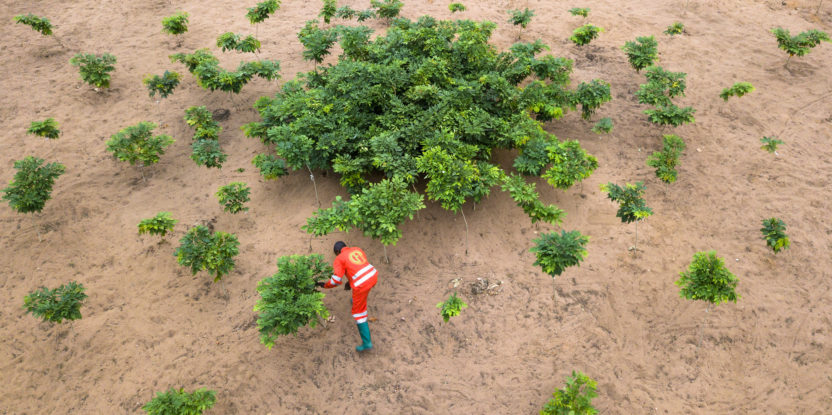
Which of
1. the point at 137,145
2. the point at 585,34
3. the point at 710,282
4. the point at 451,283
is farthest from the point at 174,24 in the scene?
the point at 710,282

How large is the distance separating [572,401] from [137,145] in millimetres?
8265

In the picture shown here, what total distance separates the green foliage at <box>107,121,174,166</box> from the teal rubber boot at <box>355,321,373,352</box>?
5.20m

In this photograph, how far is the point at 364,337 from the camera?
6.28 metres

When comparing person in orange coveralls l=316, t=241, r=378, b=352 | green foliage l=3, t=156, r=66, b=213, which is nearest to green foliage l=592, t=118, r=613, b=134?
person in orange coveralls l=316, t=241, r=378, b=352

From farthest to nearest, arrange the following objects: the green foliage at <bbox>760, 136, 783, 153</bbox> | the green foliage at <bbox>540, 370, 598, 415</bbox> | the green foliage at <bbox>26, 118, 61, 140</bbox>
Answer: the green foliage at <bbox>760, 136, 783, 153</bbox>
the green foliage at <bbox>26, 118, 61, 140</bbox>
the green foliage at <bbox>540, 370, 598, 415</bbox>

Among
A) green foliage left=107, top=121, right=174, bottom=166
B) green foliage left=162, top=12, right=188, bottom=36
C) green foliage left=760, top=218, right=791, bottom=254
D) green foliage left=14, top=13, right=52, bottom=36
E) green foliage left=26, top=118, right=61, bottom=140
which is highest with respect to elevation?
green foliage left=14, top=13, right=52, bottom=36

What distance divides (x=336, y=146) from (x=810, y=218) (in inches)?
313

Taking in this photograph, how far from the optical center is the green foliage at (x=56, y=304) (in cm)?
613

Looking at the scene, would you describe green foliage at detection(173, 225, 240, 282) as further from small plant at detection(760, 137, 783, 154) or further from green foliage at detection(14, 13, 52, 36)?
small plant at detection(760, 137, 783, 154)

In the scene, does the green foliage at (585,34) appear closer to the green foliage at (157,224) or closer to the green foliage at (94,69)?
the green foliage at (157,224)

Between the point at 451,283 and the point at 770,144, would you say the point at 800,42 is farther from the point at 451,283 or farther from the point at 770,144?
the point at 451,283

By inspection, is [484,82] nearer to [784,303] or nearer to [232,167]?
[232,167]

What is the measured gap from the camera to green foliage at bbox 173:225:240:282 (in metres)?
6.66

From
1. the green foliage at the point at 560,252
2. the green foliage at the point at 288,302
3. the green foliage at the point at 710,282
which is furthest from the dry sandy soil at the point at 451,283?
the green foliage at the point at 560,252
